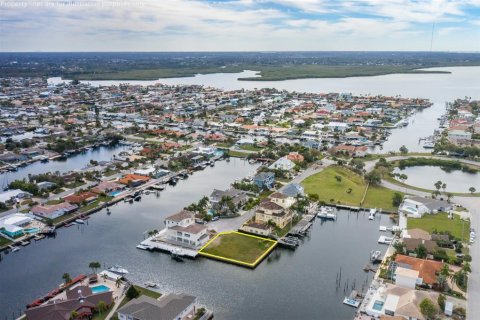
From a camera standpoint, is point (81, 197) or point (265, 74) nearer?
point (81, 197)

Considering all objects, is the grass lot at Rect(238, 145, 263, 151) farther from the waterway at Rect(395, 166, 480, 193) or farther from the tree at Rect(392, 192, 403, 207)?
the tree at Rect(392, 192, 403, 207)

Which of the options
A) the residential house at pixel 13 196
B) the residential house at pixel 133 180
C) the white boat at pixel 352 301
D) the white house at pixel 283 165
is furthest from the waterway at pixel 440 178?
the residential house at pixel 13 196

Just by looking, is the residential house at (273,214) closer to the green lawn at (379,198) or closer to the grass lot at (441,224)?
the green lawn at (379,198)

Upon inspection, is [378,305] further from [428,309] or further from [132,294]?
[132,294]

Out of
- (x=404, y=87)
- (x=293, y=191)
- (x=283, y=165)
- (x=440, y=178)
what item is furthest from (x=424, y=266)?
(x=404, y=87)

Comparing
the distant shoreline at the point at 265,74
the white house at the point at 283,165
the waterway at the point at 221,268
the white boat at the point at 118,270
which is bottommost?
the waterway at the point at 221,268

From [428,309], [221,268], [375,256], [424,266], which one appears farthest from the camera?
[375,256]
